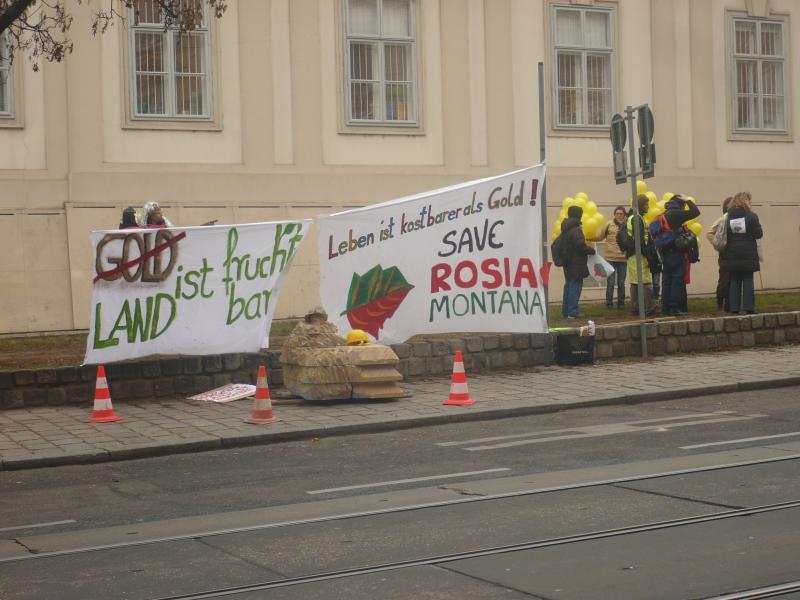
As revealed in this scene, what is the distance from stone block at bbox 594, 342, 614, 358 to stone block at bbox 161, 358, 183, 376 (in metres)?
5.29

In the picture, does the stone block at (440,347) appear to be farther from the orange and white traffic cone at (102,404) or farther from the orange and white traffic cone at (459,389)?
the orange and white traffic cone at (102,404)

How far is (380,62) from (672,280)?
7778 mm

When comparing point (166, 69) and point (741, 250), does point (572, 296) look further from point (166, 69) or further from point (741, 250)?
point (166, 69)

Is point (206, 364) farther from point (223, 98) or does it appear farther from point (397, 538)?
point (223, 98)

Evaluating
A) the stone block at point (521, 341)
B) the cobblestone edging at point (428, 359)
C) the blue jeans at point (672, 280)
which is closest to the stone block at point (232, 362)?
the cobblestone edging at point (428, 359)

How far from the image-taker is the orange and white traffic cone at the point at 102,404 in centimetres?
1327

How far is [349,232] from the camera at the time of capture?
16.3 metres

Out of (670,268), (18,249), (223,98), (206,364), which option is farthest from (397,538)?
(223,98)

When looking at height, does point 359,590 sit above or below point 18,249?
below

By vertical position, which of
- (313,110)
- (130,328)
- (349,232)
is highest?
(313,110)

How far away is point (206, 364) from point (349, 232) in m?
2.39

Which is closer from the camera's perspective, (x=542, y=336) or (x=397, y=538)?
(x=397, y=538)

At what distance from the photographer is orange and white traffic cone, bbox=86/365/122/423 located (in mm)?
13266

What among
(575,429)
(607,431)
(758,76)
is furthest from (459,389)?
(758,76)
